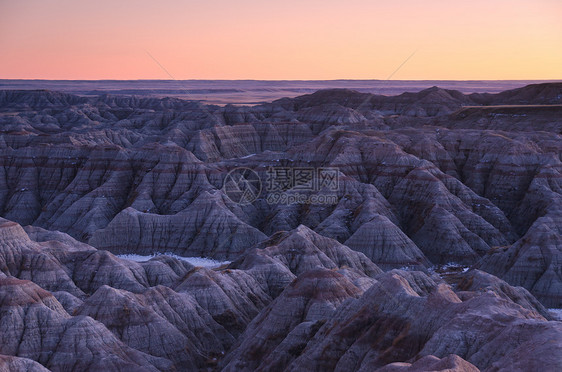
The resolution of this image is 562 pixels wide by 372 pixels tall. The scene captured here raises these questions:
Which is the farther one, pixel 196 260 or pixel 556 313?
pixel 196 260

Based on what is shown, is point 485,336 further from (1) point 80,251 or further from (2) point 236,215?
(2) point 236,215

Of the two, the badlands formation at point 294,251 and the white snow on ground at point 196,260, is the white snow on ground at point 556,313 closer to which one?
the badlands formation at point 294,251

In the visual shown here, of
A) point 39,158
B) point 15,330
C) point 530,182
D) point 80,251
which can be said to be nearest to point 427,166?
point 530,182

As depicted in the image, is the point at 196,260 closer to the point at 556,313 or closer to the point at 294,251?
the point at 294,251

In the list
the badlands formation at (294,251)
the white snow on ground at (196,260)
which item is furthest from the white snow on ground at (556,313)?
the white snow on ground at (196,260)

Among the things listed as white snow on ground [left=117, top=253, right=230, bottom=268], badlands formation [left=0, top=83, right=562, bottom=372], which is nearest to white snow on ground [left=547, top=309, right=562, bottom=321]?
badlands formation [left=0, top=83, right=562, bottom=372]

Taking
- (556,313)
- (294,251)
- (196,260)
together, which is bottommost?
(196,260)

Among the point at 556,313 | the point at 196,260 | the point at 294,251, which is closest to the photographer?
the point at 556,313

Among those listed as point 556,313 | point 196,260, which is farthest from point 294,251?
point 196,260
